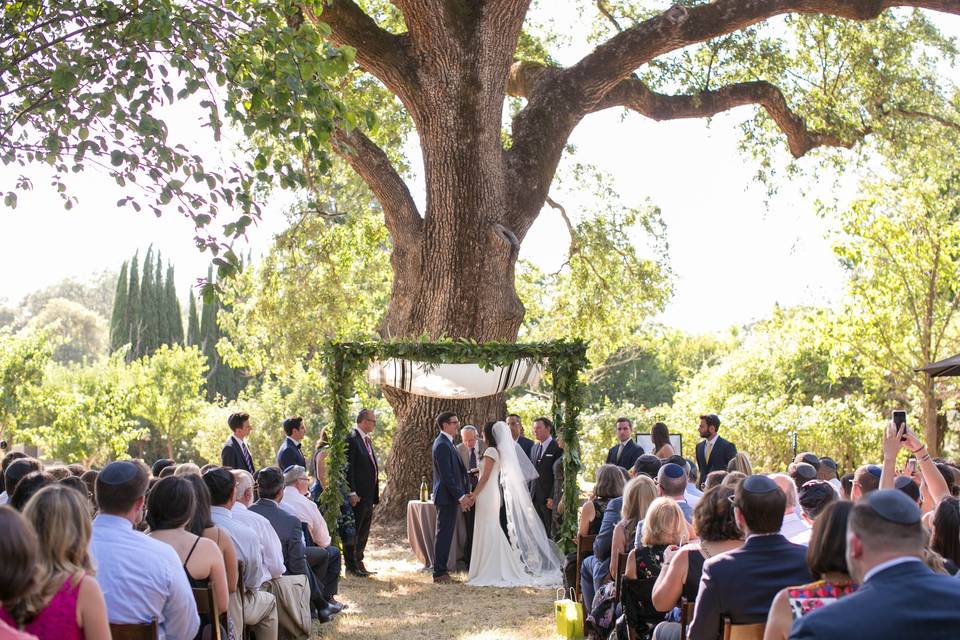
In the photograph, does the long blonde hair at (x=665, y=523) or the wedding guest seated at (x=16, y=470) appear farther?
the wedding guest seated at (x=16, y=470)

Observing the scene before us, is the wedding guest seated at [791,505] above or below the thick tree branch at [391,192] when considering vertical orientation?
below

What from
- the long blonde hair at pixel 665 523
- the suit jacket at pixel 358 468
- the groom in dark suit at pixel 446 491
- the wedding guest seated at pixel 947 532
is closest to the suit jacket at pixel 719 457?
the groom in dark suit at pixel 446 491

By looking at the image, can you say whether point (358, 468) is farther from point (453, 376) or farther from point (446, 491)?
point (453, 376)

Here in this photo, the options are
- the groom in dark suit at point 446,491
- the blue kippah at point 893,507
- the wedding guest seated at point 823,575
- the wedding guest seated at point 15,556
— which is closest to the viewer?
the blue kippah at point 893,507

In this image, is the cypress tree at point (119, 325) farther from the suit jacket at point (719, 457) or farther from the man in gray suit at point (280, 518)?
the man in gray suit at point (280, 518)

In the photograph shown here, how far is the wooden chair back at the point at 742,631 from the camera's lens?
4121mm

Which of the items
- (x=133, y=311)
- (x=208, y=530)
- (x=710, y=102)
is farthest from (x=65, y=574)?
Answer: (x=133, y=311)

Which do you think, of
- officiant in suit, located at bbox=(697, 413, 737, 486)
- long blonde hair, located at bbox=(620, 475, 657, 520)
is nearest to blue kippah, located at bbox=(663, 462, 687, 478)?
long blonde hair, located at bbox=(620, 475, 657, 520)

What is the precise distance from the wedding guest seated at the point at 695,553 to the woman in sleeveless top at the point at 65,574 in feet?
8.50

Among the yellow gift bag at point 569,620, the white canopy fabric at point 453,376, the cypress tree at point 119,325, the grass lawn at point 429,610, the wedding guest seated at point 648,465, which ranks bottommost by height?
the grass lawn at point 429,610

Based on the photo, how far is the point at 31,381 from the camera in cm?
2795

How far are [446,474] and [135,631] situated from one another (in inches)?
274

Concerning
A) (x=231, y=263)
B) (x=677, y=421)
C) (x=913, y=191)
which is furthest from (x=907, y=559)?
(x=677, y=421)

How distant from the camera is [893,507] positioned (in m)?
2.62
